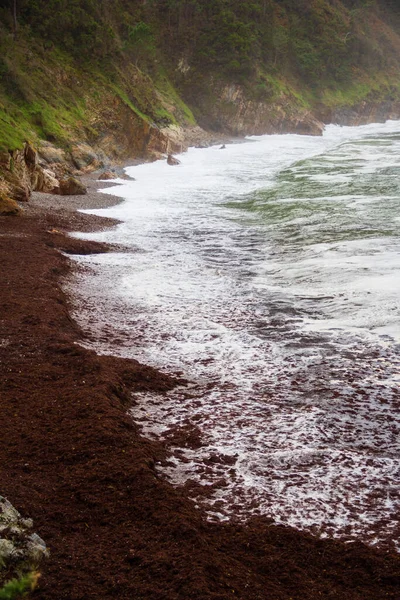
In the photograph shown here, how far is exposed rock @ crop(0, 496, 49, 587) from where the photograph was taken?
3549mm

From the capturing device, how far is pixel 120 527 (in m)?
4.57

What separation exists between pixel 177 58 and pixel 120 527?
61.4 meters

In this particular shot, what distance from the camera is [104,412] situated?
6.27m

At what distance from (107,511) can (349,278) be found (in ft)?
29.5

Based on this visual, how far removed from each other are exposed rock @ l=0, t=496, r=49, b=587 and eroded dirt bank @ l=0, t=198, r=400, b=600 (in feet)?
0.51

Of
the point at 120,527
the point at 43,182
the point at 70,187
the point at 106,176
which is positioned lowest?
the point at 120,527

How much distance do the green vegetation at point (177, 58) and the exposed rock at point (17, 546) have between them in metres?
17.8

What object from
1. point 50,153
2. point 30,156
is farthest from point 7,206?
point 50,153

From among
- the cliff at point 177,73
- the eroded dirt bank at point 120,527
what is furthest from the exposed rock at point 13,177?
the eroded dirt bank at point 120,527

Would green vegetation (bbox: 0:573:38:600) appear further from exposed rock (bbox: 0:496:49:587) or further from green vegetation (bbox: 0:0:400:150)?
green vegetation (bbox: 0:0:400:150)

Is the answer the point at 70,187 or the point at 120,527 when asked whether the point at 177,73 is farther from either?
the point at 120,527

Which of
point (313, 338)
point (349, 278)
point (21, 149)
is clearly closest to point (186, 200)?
point (21, 149)

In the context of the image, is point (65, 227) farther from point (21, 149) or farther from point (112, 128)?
point (112, 128)

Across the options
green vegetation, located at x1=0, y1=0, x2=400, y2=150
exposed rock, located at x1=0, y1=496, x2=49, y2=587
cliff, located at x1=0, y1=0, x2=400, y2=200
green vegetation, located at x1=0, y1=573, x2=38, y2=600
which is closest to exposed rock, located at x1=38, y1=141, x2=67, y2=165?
cliff, located at x1=0, y1=0, x2=400, y2=200
